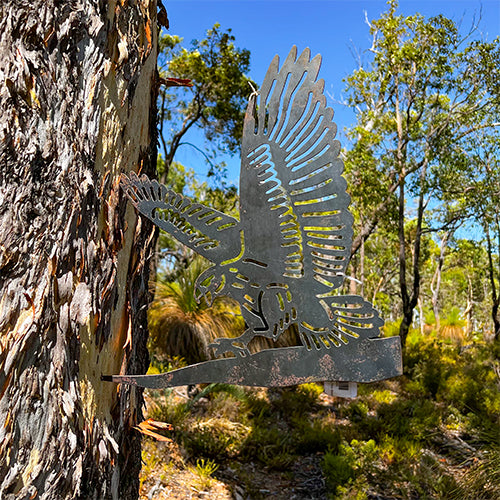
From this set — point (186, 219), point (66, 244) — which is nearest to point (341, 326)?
point (186, 219)

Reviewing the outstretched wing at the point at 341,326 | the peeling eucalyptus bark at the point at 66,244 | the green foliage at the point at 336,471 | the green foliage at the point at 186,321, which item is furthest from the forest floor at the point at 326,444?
the outstretched wing at the point at 341,326

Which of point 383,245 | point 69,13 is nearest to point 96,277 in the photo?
point 69,13

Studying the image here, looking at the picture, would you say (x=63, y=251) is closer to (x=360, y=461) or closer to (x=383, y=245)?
(x=360, y=461)

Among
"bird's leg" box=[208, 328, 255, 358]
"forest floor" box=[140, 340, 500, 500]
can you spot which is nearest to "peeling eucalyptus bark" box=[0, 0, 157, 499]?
"bird's leg" box=[208, 328, 255, 358]

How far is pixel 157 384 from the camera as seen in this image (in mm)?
1831

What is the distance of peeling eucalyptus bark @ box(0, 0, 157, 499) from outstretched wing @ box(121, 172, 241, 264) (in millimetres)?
97

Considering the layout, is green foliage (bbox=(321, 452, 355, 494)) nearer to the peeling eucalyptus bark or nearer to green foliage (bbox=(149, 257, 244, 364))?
green foliage (bbox=(149, 257, 244, 364))

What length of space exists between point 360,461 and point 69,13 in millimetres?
4500

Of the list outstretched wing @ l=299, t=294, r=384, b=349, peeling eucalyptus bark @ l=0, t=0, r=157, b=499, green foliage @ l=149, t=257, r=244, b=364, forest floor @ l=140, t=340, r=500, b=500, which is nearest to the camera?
peeling eucalyptus bark @ l=0, t=0, r=157, b=499

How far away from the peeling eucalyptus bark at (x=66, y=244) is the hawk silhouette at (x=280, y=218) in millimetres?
263

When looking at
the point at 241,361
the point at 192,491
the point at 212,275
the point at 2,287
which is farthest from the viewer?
the point at 192,491

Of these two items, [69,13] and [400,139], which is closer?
[69,13]

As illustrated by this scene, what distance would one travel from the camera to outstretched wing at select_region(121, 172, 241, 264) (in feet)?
6.42

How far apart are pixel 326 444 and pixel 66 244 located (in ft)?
15.0
